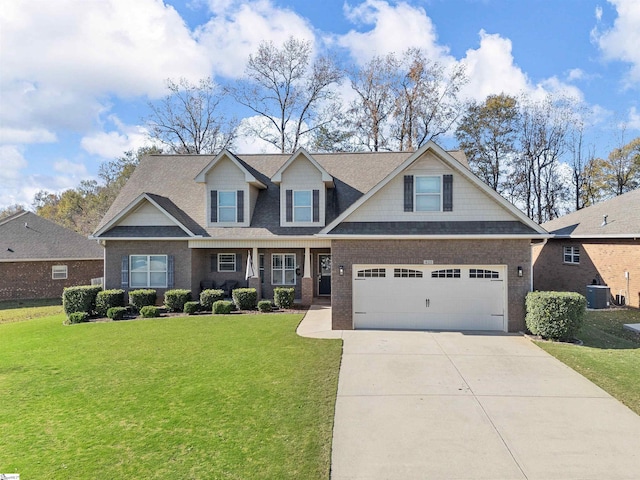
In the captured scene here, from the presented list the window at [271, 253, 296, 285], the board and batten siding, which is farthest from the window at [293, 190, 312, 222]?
the board and batten siding

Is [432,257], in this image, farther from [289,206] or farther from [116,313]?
[116,313]

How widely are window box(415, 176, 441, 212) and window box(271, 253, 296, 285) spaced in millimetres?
7759

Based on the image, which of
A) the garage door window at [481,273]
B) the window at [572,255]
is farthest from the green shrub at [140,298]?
the window at [572,255]

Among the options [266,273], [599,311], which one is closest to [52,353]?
[266,273]

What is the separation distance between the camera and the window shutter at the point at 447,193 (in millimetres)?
12219

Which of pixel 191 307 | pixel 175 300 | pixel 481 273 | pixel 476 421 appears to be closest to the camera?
pixel 476 421

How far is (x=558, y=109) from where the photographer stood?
1326 inches

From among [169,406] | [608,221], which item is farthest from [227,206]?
[608,221]

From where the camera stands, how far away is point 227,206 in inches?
674

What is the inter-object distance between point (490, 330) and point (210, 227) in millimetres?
12492

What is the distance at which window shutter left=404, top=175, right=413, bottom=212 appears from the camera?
12344 mm

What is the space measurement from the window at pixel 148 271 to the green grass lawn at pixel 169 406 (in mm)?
5366

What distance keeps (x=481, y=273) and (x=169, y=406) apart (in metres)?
9.91

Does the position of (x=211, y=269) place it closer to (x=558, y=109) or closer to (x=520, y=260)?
(x=520, y=260)
